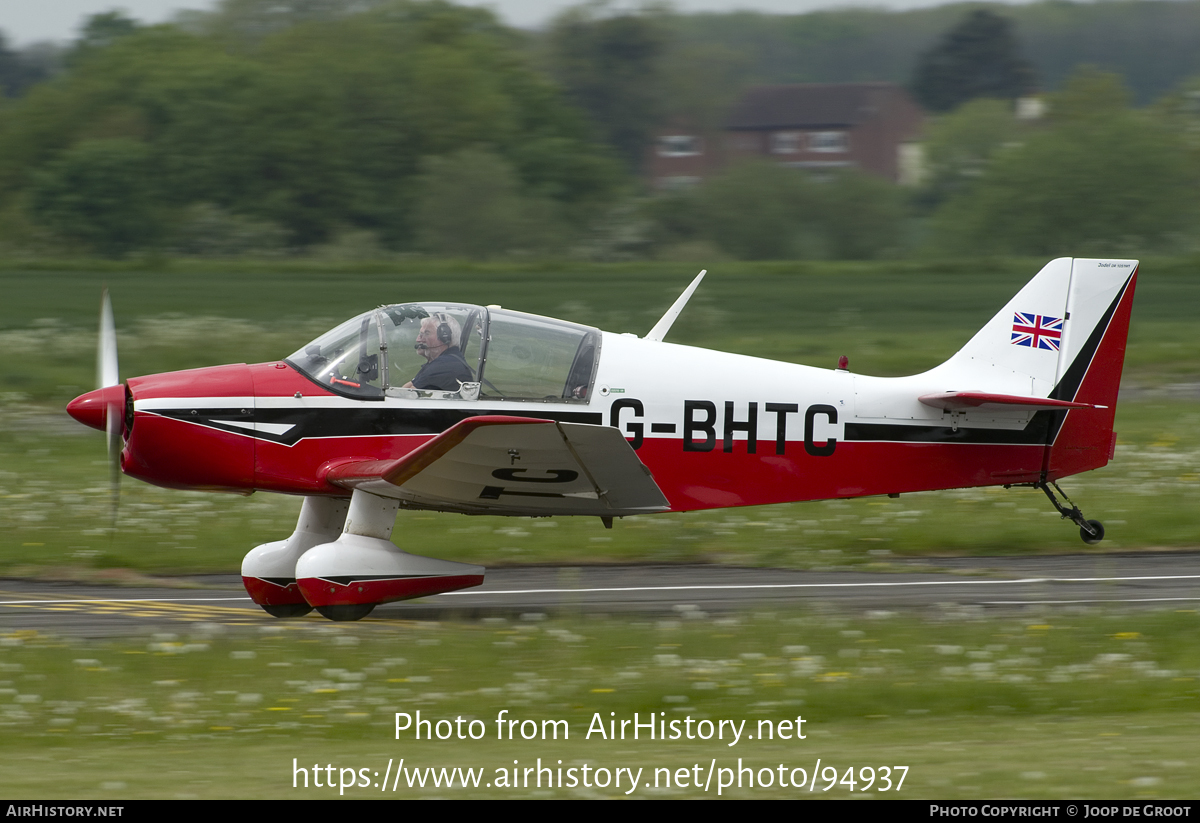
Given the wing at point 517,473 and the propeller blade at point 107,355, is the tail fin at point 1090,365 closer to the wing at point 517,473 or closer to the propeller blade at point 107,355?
the wing at point 517,473

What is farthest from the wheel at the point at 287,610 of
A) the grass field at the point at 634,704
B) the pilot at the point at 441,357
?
the pilot at the point at 441,357

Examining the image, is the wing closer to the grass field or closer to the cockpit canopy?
the cockpit canopy

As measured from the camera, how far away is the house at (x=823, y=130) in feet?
179

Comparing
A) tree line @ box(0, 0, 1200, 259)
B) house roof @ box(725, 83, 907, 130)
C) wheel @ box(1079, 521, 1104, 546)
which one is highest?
house roof @ box(725, 83, 907, 130)

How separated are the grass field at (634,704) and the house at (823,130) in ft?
148

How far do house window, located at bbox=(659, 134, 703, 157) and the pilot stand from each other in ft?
143

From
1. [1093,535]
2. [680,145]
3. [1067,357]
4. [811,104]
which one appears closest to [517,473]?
[1067,357]

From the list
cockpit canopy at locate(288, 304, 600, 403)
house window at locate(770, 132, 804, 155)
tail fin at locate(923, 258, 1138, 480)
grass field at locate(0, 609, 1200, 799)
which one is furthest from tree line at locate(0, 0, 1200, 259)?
grass field at locate(0, 609, 1200, 799)

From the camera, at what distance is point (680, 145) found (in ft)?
173

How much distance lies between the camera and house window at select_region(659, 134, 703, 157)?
51822 millimetres

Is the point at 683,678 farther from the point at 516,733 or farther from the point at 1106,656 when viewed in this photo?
the point at 1106,656

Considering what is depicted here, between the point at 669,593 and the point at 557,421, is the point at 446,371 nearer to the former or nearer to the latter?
the point at 557,421

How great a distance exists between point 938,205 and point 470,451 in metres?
42.4

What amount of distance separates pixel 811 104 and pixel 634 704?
6754cm
